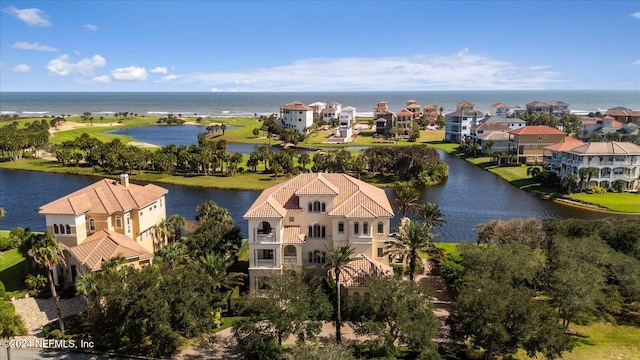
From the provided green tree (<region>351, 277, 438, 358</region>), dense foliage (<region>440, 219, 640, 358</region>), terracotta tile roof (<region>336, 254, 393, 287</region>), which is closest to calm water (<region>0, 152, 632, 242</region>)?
dense foliage (<region>440, 219, 640, 358</region>)

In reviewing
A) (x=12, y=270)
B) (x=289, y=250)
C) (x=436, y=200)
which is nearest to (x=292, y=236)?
(x=289, y=250)

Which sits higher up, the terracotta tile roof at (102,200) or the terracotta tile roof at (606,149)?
the terracotta tile roof at (606,149)

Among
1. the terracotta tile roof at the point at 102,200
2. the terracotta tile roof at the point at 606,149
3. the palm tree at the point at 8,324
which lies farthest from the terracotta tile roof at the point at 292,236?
the terracotta tile roof at the point at 606,149

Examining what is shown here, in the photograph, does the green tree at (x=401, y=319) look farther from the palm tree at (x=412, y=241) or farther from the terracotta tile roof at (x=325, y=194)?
the terracotta tile roof at (x=325, y=194)

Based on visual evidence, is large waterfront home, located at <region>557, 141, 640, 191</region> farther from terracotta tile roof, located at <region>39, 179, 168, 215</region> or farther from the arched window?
terracotta tile roof, located at <region>39, 179, 168, 215</region>

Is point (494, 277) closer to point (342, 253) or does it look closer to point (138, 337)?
point (342, 253)
